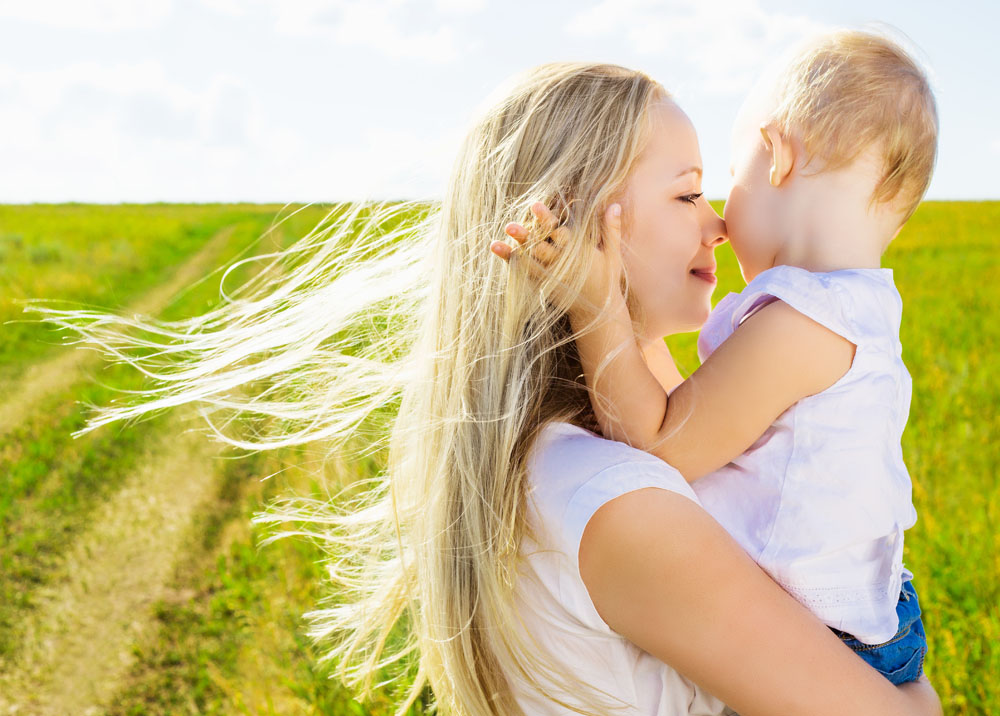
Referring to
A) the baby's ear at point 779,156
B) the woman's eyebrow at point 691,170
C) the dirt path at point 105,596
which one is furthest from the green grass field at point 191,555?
the baby's ear at point 779,156

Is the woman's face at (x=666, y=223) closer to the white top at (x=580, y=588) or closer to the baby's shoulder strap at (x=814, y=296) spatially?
the baby's shoulder strap at (x=814, y=296)

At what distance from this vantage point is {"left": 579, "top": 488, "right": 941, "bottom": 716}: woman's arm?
4.46ft

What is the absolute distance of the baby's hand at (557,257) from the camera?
59.8 inches

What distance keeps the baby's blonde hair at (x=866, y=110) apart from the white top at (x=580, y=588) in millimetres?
829

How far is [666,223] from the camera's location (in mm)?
1675

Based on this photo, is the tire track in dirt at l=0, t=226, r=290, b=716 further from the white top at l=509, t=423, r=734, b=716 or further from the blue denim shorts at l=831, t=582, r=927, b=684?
the blue denim shorts at l=831, t=582, r=927, b=684

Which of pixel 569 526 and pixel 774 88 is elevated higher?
pixel 774 88

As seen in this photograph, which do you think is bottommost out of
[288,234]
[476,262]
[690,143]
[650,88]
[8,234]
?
[288,234]

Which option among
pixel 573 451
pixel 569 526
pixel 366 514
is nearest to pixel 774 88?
pixel 573 451

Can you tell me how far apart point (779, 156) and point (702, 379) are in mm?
555

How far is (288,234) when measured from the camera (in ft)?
62.3

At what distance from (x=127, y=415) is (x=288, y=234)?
57.5ft

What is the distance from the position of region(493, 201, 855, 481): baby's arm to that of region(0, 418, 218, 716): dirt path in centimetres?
282

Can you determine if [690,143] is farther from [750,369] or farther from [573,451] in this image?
[573,451]
